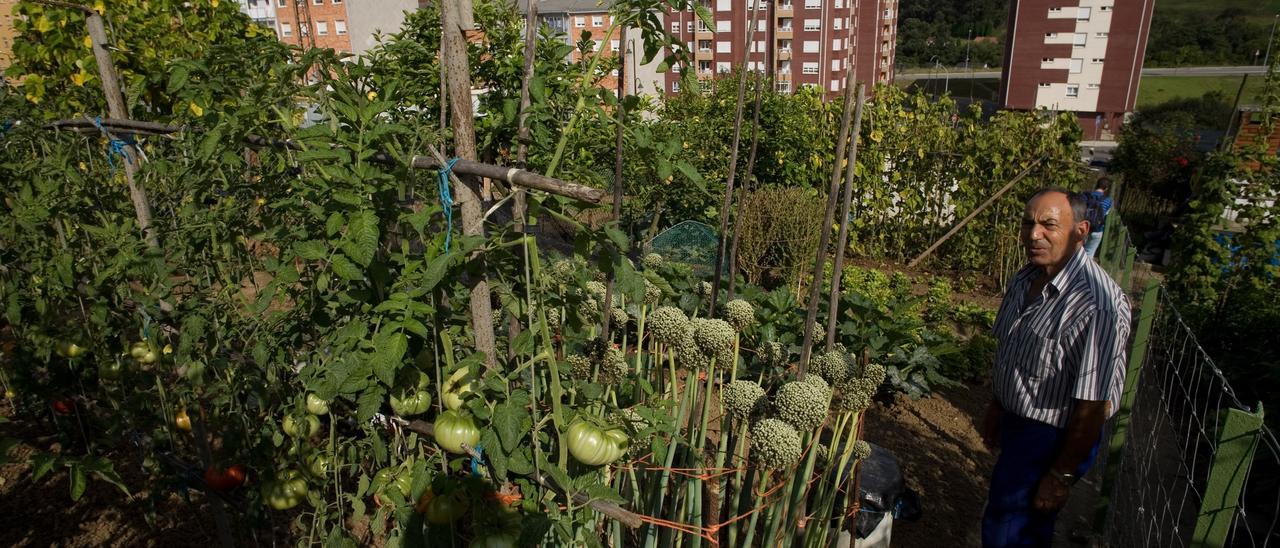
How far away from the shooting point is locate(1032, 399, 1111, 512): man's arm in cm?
231

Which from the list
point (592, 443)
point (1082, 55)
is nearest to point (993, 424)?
point (592, 443)

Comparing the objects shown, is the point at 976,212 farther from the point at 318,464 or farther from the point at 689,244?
the point at 318,464

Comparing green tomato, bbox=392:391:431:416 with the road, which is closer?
green tomato, bbox=392:391:431:416

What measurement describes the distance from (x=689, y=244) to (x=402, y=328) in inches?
202

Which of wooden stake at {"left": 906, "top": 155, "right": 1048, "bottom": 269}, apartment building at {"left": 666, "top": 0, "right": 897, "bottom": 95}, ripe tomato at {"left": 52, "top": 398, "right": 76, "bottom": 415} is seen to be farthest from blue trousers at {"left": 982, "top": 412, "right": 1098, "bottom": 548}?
apartment building at {"left": 666, "top": 0, "right": 897, "bottom": 95}

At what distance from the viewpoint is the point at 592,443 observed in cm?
145

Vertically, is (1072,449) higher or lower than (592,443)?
Result: lower

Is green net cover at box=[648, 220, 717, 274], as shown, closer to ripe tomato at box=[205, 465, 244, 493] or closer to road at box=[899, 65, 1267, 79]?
ripe tomato at box=[205, 465, 244, 493]

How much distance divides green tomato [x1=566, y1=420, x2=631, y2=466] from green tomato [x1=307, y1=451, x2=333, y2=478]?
88cm

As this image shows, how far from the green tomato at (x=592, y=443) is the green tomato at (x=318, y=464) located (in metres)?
0.88

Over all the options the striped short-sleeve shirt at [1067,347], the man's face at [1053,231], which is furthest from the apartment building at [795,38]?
the striped short-sleeve shirt at [1067,347]

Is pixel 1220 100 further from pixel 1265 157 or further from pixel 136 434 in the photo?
pixel 136 434

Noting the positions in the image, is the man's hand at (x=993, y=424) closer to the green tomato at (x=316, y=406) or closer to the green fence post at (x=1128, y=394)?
the green fence post at (x=1128, y=394)

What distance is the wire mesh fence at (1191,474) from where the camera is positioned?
1.76 metres
